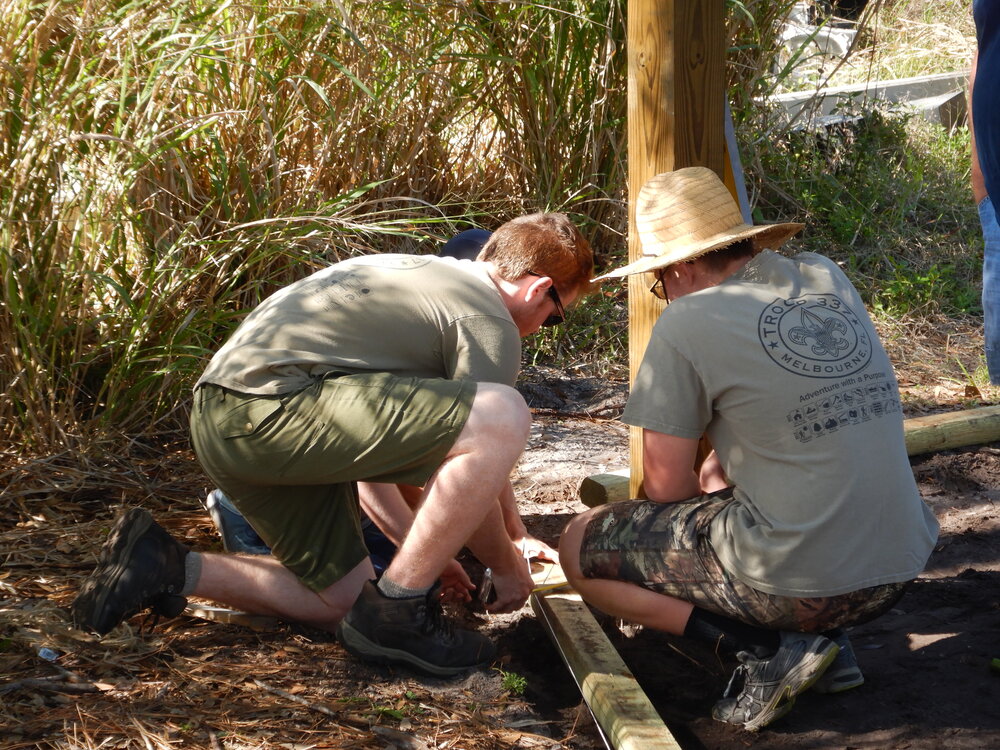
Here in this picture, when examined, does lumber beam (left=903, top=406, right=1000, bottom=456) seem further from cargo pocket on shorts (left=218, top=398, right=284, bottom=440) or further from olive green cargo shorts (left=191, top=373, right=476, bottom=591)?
cargo pocket on shorts (left=218, top=398, right=284, bottom=440)

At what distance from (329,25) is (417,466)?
2.43m

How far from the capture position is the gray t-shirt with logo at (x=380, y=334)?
273cm

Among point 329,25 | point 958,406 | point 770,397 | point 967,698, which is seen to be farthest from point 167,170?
point 958,406

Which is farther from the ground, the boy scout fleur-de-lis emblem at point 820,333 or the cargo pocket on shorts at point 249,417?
the boy scout fleur-de-lis emblem at point 820,333

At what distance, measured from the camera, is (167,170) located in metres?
4.12

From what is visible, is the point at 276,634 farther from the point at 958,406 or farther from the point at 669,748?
the point at 958,406

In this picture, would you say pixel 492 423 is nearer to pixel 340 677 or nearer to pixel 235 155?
pixel 340 677

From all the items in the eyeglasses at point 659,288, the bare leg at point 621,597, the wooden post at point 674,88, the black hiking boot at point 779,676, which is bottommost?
the black hiking boot at point 779,676

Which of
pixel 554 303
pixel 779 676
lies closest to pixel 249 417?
pixel 554 303

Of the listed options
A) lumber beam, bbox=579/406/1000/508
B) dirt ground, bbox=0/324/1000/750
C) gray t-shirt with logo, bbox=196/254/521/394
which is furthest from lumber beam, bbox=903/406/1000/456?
gray t-shirt with logo, bbox=196/254/521/394

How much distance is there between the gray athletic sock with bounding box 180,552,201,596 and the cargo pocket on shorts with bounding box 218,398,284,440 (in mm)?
369

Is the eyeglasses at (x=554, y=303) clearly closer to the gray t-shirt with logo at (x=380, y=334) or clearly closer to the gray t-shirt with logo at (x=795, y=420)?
the gray t-shirt with logo at (x=380, y=334)

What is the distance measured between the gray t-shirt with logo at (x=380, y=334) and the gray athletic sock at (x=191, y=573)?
487 mm

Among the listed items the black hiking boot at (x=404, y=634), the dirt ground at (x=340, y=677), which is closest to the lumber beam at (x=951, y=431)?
the dirt ground at (x=340, y=677)
